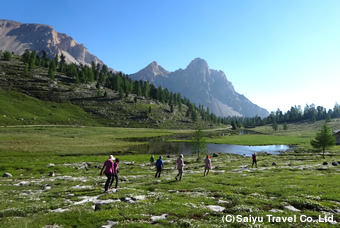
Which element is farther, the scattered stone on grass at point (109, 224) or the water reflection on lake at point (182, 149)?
the water reflection on lake at point (182, 149)

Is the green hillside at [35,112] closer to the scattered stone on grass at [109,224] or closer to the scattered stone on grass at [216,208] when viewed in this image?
the scattered stone on grass at [109,224]

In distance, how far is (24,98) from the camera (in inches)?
6324

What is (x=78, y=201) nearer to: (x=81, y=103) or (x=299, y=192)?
(x=299, y=192)

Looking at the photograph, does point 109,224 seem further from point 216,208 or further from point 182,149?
point 182,149

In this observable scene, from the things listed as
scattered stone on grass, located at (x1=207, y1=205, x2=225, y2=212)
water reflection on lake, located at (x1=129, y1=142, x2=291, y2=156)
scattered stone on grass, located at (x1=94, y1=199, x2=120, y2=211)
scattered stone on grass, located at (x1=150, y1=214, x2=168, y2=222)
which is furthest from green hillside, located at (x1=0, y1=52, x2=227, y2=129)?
scattered stone on grass, located at (x1=207, y1=205, x2=225, y2=212)

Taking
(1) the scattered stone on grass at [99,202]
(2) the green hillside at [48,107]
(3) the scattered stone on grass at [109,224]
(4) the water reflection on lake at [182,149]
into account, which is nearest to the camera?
(3) the scattered stone on grass at [109,224]

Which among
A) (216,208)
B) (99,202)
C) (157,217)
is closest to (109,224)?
(157,217)

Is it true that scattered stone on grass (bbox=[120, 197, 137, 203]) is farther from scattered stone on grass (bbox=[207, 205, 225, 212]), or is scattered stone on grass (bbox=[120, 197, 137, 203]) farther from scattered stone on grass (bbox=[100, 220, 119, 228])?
scattered stone on grass (bbox=[207, 205, 225, 212])

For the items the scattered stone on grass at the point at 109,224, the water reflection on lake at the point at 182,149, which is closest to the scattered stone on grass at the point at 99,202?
the scattered stone on grass at the point at 109,224

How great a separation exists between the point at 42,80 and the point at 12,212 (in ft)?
728

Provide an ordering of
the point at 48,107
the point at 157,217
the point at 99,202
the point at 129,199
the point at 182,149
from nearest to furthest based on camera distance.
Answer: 1. the point at 157,217
2. the point at 99,202
3. the point at 129,199
4. the point at 182,149
5. the point at 48,107

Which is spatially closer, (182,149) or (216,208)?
(216,208)

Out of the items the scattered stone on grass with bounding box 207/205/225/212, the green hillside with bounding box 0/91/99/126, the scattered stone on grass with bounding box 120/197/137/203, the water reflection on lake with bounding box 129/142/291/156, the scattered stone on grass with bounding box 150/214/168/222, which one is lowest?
the water reflection on lake with bounding box 129/142/291/156

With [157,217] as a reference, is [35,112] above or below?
above
